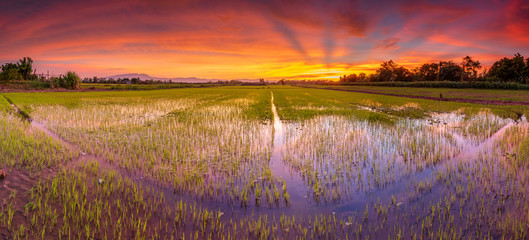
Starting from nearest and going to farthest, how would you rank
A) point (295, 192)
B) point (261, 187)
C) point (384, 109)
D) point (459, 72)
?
point (295, 192), point (261, 187), point (384, 109), point (459, 72)

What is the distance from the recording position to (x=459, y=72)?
91.4 metres

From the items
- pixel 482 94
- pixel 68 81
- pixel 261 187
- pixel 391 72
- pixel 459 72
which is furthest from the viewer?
pixel 391 72

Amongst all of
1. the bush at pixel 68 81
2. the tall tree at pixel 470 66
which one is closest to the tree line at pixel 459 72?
the tall tree at pixel 470 66

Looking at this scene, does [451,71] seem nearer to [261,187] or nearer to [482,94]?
[482,94]

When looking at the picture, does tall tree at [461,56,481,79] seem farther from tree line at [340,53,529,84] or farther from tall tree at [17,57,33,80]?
tall tree at [17,57,33,80]

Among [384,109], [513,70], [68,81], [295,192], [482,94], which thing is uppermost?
[513,70]

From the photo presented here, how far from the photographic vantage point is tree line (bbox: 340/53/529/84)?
72250mm

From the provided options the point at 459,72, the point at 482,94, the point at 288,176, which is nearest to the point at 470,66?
the point at 459,72

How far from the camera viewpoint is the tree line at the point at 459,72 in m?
72.2

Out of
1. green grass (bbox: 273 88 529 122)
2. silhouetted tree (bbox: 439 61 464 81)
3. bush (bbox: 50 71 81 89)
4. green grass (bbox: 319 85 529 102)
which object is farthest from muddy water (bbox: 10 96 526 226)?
silhouetted tree (bbox: 439 61 464 81)

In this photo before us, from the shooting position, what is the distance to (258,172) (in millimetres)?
6203

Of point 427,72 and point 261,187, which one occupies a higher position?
point 427,72

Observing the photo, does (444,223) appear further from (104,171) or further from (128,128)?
(128,128)

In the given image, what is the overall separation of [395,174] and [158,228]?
5.46m
